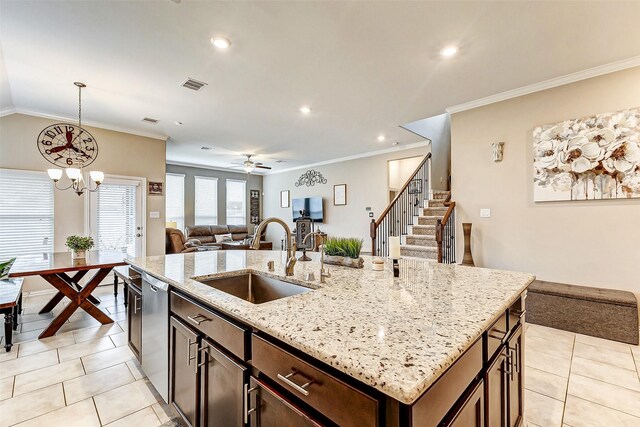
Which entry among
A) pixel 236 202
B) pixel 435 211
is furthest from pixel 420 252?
pixel 236 202

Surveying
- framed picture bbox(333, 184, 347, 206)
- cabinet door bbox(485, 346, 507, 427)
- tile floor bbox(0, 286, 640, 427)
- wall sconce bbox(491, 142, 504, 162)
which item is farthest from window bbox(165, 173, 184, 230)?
cabinet door bbox(485, 346, 507, 427)

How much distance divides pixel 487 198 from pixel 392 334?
3795 mm

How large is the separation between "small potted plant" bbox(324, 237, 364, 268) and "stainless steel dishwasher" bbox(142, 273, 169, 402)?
1.07 meters

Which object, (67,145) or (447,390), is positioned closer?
(447,390)

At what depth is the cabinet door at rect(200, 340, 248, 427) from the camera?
3.71 feet

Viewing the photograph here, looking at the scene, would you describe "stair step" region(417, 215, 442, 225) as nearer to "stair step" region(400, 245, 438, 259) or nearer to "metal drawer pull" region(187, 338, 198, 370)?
"stair step" region(400, 245, 438, 259)

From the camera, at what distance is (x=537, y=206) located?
3.54 meters

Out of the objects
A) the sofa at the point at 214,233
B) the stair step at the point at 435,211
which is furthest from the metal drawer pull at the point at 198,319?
the sofa at the point at 214,233

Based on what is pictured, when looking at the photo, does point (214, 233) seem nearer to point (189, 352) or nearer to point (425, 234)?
point (425, 234)

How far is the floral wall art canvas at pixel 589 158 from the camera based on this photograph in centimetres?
296

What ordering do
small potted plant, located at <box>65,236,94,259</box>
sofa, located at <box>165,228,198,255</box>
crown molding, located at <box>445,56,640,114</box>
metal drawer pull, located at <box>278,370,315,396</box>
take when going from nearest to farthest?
metal drawer pull, located at <box>278,370,315,396</box> → crown molding, located at <box>445,56,640,114</box> → small potted plant, located at <box>65,236,94,259</box> → sofa, located at <box>165,228,198,255</box>

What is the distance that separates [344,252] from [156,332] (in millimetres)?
1394

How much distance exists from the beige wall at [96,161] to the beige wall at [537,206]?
5552mm

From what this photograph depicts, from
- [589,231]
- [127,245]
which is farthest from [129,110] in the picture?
[589,231]
